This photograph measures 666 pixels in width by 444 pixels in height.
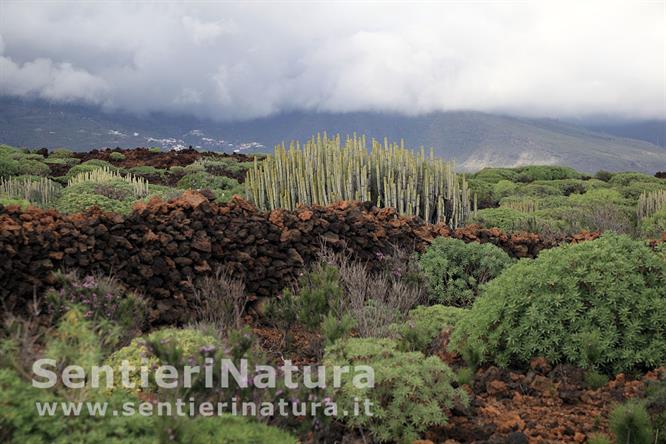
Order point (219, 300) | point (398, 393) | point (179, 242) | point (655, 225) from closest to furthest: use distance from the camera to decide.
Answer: point (398, 393) → point (219, 300) → point (179, 242) → point (655, 225)

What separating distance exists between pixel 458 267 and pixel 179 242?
3.57 m

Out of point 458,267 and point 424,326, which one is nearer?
point 424,326

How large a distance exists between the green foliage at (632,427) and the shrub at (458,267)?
4.06m

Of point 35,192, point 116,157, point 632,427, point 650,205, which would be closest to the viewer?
point 632,427

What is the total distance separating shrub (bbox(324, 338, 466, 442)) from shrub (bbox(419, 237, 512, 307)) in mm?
3253

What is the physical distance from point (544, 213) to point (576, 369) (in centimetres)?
1205

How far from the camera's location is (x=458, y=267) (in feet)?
28.3

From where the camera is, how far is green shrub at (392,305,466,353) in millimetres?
5750

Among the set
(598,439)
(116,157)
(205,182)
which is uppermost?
(116,157)

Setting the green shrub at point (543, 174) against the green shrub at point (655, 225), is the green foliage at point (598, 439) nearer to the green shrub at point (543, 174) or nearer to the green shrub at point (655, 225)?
the green shrub at point (655, 225)

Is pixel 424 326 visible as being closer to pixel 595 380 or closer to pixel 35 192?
pixel 595 380

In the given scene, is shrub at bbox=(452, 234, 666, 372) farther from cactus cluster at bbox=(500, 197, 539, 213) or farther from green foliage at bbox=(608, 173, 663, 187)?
green foliage at bbox=(608, 173, 663, 187)

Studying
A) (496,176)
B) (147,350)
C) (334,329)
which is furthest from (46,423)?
(496,176)

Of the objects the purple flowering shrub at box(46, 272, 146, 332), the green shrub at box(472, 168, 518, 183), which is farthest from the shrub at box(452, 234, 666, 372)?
the green shrub at box(472, 168, 518, 183)
